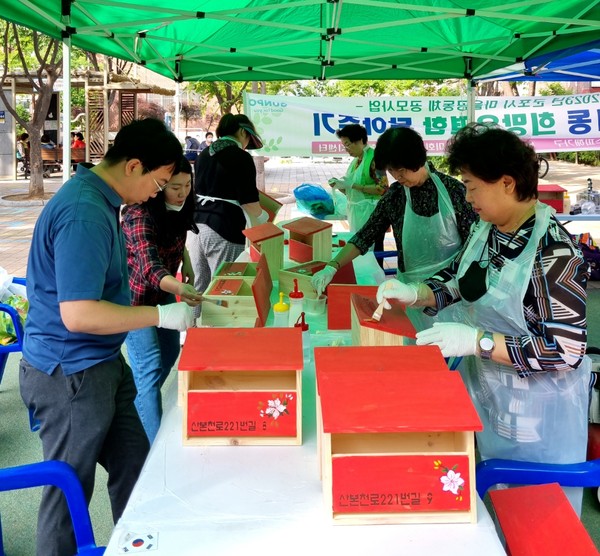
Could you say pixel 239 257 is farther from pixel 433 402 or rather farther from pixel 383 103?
pixel 383 103

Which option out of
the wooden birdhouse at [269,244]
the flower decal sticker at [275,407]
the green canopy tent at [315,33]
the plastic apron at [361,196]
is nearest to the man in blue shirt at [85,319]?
the flower decal sticker at [275,407]

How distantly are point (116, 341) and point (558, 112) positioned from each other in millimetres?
7311

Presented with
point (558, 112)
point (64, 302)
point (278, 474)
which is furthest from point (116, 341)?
point (558, 112)

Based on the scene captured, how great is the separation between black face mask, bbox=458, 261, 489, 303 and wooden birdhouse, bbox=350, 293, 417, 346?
20 centimetres

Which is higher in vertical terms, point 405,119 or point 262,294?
point 405,119

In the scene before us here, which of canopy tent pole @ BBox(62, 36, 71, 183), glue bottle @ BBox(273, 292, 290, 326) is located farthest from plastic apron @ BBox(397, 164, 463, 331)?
canopy tent pole @ BBox(62, 36, 71, 183)

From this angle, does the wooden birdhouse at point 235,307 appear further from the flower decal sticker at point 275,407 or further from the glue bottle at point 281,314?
the flower decal sticker at point 275,407

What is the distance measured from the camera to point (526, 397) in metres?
1.86

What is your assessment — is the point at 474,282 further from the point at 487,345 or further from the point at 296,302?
the point at 296,302

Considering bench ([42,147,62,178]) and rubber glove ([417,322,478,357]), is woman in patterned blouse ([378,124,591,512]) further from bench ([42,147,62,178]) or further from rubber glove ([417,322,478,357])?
bench ([42,147,62,178])

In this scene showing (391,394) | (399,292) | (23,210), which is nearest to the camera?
(391,394)

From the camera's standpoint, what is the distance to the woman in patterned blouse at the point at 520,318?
5.60ft

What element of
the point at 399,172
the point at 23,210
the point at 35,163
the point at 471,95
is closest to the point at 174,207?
the point at 399,172

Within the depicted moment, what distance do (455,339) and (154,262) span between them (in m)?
1.30
